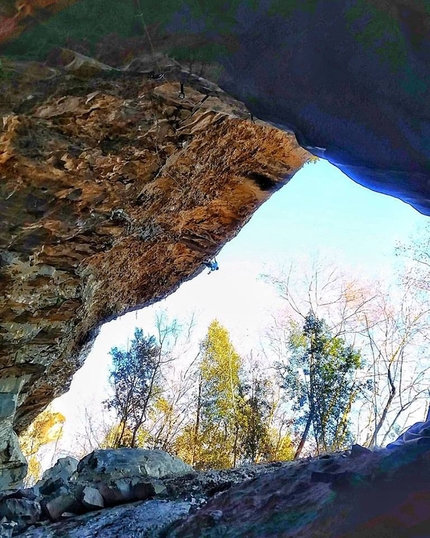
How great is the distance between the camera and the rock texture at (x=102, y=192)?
9.29 ft

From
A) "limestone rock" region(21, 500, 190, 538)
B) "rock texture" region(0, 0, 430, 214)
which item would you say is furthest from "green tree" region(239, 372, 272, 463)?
"rock texture" region(0, 0, 430, 214)

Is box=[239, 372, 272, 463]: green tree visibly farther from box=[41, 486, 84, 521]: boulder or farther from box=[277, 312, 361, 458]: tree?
box=[41, 486, 84, 521]: boulder

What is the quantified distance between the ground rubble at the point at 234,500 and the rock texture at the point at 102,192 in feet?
6.13

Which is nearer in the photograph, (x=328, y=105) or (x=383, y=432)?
(x=328, y=105)

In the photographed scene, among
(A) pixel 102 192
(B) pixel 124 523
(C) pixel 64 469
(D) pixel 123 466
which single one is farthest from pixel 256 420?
(A) pixel 102 192

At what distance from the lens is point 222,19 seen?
1959 mm

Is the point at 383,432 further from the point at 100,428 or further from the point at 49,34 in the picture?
the point at 49,34

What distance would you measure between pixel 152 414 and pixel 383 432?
595 centimetres

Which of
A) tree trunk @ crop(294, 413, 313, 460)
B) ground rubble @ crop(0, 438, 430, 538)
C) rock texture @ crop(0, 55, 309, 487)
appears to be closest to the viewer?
ground rubble @ crop(0, 438, 430, 538)

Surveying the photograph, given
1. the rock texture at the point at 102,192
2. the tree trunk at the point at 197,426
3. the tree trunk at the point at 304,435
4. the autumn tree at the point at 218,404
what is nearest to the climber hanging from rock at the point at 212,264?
the rock texture at the point at 102,192

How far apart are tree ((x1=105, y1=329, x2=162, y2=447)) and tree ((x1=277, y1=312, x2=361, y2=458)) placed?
4.09m

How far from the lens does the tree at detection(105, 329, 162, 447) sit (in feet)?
39.4

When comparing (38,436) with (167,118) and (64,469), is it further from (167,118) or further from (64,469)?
(167,118)

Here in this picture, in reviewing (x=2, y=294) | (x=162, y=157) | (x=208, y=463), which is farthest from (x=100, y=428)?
(x=162, y=157)
